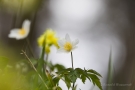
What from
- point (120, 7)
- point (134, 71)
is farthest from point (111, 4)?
point (134, 71)

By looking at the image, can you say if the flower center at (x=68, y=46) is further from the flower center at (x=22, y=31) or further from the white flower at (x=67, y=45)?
the flower center at (x=22, y=31)

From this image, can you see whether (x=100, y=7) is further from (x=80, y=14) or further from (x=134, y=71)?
(x=134, y=71)

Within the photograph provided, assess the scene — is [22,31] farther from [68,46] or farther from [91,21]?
[91,21]

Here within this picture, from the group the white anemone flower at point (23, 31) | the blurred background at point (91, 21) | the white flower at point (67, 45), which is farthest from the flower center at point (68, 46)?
the blurred background at point (91, 21)

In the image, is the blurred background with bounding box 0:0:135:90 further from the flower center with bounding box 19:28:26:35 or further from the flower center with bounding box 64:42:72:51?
the flower center with bounding box 64:42:72:51

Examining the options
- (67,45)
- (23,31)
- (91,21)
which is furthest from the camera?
(91,21)

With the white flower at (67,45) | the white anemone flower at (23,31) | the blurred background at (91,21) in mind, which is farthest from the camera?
the blurred background at (91,21)

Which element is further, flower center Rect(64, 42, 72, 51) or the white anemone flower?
the white anemone flower

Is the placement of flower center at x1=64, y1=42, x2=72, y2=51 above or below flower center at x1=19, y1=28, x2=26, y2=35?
below

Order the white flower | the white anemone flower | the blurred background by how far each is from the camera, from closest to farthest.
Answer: the white flower → the white anemone flower → the blurred background

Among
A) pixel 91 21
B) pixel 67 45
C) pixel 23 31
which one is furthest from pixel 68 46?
pixel 91 21

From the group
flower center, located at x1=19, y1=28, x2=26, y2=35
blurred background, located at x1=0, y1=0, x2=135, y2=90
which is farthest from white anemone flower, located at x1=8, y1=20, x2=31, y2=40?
blurred background, located at x1=0, y1=0, x2=135, y2=90
